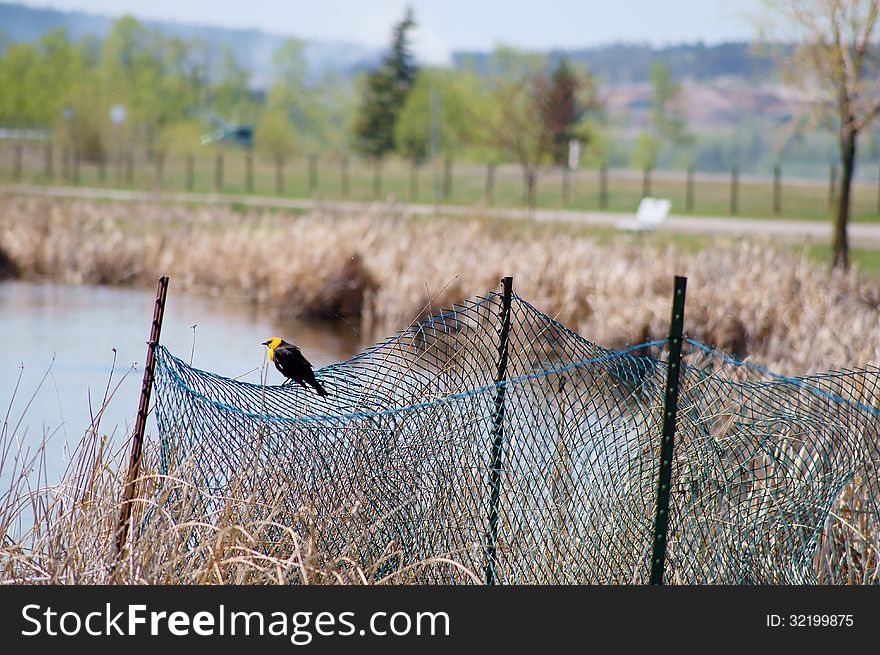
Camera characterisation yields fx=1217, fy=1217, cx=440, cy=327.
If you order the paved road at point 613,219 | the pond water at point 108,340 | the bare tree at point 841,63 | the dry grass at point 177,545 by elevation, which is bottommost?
the pond water at point 108,340

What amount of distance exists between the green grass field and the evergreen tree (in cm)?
425

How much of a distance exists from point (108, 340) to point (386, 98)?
5683cm

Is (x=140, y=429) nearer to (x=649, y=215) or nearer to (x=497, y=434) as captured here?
(x=497, y=434)

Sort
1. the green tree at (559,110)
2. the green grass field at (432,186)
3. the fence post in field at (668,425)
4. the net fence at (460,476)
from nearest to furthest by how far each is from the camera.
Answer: the fence post in field at (668,425) → the net fence at (460,476) → the green grass field at (432,186) → the green tree at (559,110)

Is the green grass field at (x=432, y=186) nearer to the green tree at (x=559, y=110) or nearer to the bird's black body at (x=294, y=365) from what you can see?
the green tree at (x=559, y=110)

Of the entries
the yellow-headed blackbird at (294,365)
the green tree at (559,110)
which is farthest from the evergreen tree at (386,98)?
the yellow-headed blackbird at (294,365)

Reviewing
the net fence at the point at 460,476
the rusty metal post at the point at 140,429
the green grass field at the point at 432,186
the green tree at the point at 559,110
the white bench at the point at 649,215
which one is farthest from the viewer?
the green tree at the point at 559,110

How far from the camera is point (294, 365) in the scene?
576 cm

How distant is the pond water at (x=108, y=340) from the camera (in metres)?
10.7

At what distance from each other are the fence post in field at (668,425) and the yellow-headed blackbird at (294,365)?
1662mm

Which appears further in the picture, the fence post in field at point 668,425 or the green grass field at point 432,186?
the green grass field at point 432,186

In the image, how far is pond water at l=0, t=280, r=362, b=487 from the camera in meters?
10.7

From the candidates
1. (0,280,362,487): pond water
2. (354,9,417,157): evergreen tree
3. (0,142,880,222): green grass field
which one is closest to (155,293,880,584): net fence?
(0,280,362,487): pond water

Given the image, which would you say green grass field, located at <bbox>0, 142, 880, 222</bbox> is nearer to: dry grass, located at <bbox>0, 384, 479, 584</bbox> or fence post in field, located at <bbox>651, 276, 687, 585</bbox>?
fence post in field, located at <bbox>651, 276, 687, 585</bbox>
